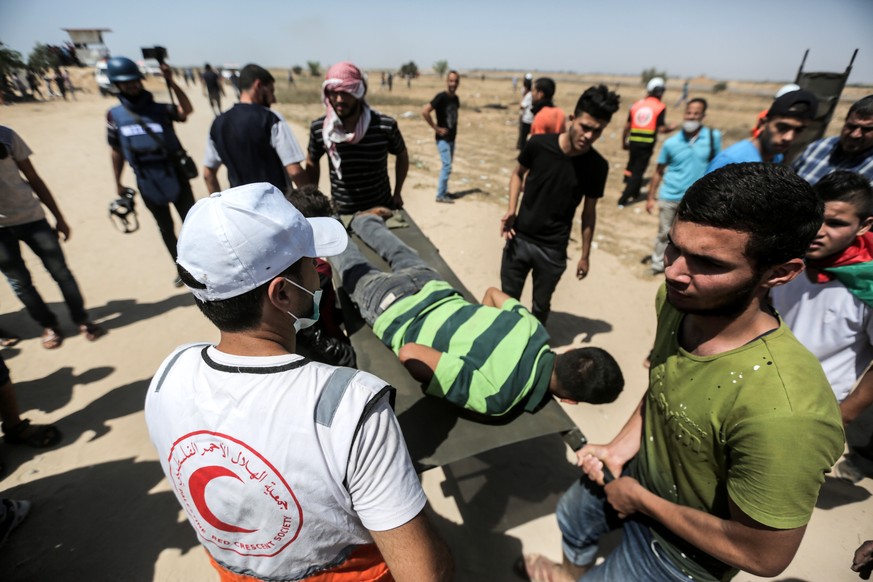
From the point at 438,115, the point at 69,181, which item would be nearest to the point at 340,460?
the point at 438,115

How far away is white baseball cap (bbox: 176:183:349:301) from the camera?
89cm

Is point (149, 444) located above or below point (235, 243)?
below

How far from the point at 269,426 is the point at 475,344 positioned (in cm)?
137

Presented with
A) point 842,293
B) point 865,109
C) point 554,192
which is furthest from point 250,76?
point 865,109

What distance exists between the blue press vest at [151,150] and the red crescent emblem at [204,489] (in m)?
3.53

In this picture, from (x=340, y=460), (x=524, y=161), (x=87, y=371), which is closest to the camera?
(x=340, y=460)

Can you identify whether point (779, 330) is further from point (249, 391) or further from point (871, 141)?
point (871, 141)

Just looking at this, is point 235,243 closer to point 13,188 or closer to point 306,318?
point 306,318

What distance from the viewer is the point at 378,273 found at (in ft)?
8.84

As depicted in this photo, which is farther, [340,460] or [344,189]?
[344,189]

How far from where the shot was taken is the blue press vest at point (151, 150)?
3.35 m

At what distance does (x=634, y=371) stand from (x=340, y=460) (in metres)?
3.29

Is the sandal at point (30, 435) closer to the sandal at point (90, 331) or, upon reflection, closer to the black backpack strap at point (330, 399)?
the sandal at point (90, 331)

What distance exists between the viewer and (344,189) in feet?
11.0
